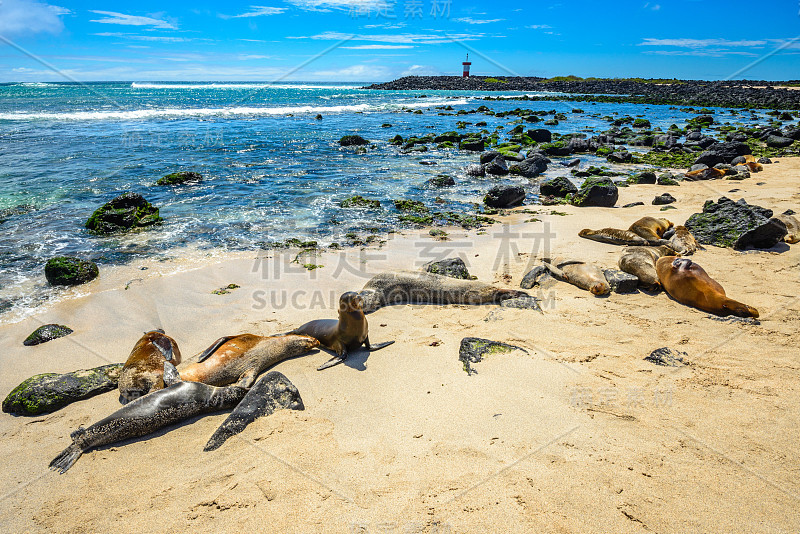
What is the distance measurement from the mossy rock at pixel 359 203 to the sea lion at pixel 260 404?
28.1 ft

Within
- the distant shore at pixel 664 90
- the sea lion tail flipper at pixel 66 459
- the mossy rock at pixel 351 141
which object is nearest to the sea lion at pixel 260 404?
the sea lion tail flipper at pixel 66 459

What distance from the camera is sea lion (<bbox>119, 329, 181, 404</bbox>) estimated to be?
448cm

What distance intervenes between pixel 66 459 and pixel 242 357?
1.80 metres

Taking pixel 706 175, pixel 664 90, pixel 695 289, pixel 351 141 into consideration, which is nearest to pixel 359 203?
pixel 695 289

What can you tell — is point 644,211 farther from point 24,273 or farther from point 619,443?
point 24,273

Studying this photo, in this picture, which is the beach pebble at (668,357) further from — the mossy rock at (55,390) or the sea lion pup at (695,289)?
the mossy rock at (55,390)

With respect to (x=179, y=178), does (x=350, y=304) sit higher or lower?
lower

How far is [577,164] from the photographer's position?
61.7 feet

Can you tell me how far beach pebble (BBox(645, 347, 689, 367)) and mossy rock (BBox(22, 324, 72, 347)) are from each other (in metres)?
7.33

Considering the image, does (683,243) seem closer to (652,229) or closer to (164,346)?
(652,229)

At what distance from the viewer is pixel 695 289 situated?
19.0 ft

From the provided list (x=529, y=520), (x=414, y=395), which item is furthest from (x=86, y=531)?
(x=529, y=520)

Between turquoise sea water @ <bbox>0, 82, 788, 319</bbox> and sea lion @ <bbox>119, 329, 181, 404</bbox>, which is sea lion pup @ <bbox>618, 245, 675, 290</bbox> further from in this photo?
sea lion @ <bbox>119, 329, 181, 404</bbox>

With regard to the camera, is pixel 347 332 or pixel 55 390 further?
pixel 347 332
